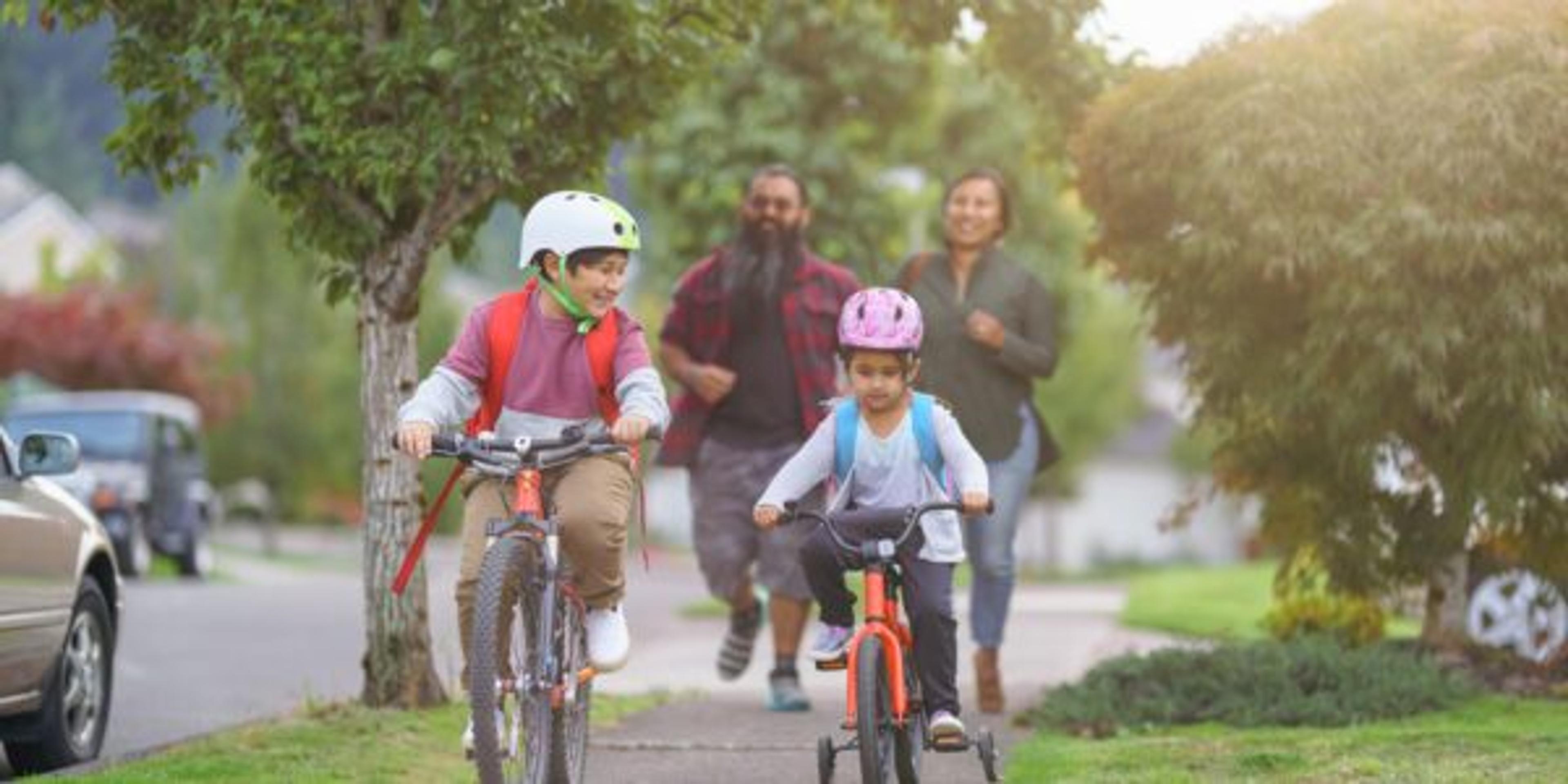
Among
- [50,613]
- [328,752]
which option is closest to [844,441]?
[328,752]

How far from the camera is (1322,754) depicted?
8.08 metres

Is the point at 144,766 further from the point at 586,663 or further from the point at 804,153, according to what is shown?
the point at 804,153

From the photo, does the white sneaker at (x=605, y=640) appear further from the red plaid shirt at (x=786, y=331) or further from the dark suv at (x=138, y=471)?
the dark suv at (x=138, y=471)

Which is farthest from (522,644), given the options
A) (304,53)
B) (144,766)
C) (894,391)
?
(304,53)

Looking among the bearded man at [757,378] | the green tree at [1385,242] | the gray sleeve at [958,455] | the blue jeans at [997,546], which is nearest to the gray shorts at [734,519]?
the bearded man at [757,378]

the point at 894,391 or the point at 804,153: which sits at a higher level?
the point at 804,153

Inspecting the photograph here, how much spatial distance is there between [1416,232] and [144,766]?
4.68 meters

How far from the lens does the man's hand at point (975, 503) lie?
7.12 m

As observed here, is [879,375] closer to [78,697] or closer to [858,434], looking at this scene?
[858,434]

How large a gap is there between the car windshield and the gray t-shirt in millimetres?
20990

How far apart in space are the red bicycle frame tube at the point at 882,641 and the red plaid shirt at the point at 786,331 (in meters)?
3.41

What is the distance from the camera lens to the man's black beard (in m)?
10.8

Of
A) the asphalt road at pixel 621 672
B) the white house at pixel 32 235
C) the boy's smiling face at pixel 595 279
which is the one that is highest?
the white house at pixel 32 235

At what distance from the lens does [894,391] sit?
7.48 meters
